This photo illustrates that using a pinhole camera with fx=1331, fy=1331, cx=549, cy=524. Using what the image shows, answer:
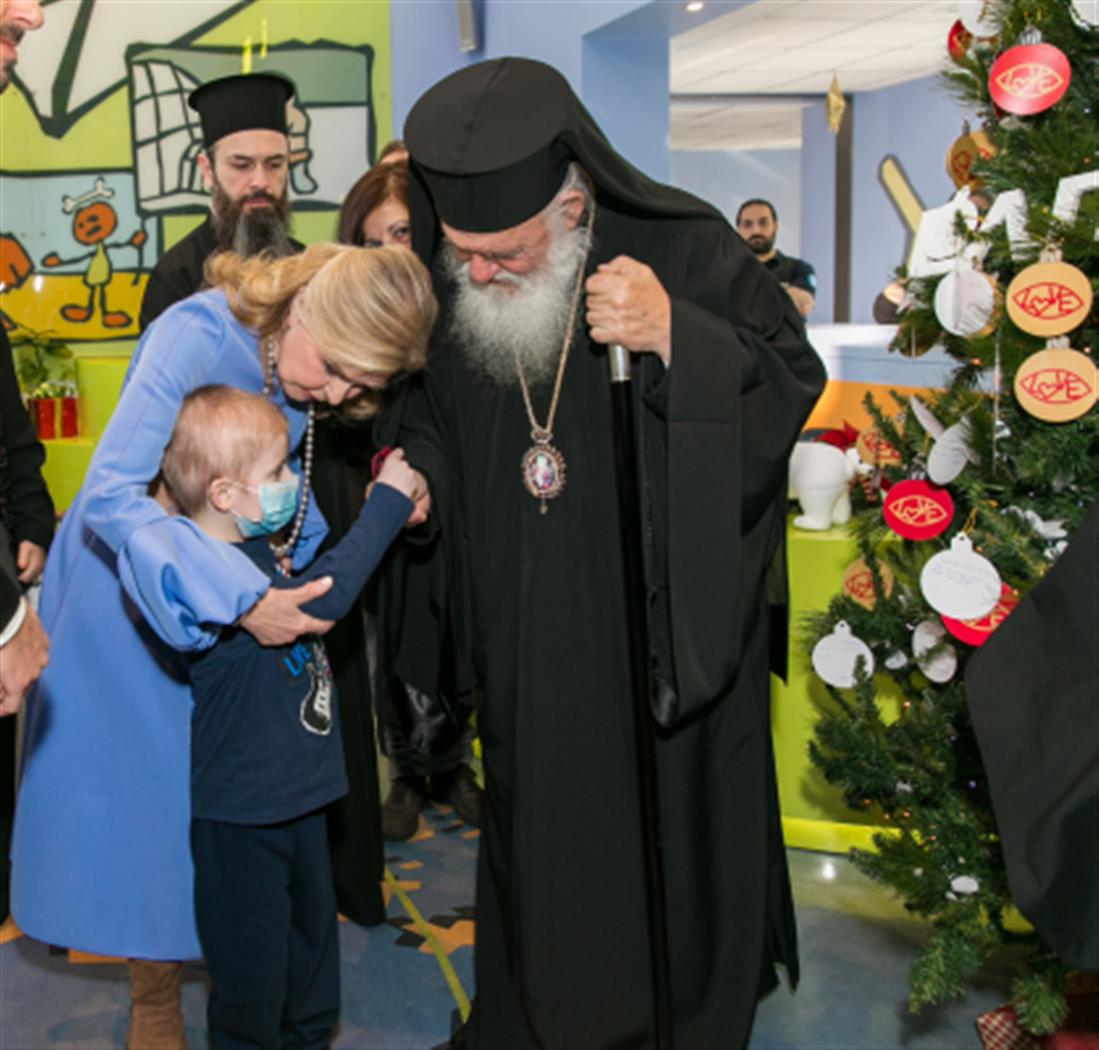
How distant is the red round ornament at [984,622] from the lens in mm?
2736

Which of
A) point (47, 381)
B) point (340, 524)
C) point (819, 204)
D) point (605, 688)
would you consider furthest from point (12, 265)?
point (819, 204)

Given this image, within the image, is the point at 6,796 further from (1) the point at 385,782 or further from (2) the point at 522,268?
(2) the point at 522,268

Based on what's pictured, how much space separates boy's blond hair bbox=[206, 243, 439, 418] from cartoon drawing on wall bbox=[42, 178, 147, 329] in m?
5.53

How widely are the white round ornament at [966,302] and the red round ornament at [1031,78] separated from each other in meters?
0.34

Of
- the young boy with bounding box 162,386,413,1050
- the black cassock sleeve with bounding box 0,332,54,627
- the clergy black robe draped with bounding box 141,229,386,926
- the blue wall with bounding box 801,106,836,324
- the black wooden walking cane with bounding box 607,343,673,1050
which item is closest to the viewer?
the black wooden walking cane with bounding box 607,343,673,1050

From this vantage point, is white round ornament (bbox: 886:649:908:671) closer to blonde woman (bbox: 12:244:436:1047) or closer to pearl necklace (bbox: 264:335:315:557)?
blonde woman (bbox: 12:244:436:1047)

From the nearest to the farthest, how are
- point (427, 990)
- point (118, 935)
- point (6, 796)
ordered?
1. point (118, 935)
2. point (427, 990)
3. point (6, 796)

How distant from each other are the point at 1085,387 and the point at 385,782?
3.21 meters

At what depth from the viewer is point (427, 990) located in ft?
11.2

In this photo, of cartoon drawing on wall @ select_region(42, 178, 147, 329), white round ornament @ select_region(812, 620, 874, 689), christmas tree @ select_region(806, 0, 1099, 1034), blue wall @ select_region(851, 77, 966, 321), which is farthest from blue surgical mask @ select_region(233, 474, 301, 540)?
blue wall @ select_region(851, 77, 966, 321)

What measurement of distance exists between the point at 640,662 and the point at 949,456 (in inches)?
35.5

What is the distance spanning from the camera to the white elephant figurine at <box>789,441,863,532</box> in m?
4.40

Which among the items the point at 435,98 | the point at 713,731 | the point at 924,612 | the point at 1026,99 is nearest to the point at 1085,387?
the point at 1026,99

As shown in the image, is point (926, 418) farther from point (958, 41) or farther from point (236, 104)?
point (236, 104)
